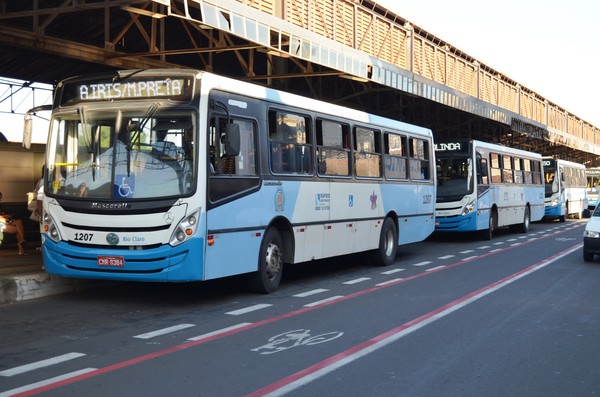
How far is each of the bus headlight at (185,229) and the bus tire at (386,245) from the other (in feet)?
21.2

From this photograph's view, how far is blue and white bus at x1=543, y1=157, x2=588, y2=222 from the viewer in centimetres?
3359

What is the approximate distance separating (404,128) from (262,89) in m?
6.15

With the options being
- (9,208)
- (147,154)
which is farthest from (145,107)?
(9,208)

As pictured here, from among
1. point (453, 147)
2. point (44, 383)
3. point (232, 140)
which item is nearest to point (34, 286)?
point (232, 140)

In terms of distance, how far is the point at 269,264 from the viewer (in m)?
10.6

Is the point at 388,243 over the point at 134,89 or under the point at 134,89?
under

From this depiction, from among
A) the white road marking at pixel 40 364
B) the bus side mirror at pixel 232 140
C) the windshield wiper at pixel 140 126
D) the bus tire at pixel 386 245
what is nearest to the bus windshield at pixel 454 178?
the bus tire at pixel 386 245

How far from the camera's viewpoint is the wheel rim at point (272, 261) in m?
10.5

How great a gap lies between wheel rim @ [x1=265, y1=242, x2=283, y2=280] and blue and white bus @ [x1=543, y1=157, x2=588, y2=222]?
2565cm

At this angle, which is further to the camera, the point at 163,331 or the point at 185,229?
the point at 185,229

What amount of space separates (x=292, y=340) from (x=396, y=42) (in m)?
17.6

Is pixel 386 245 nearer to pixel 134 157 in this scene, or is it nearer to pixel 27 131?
pixel 134 157

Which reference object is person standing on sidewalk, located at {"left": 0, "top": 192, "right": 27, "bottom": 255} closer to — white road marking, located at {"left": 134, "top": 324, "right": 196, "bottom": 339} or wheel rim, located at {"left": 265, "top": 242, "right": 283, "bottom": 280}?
wheel rim, located at {"left": 265, "top": 242, "right": 283, "bottom": 280}

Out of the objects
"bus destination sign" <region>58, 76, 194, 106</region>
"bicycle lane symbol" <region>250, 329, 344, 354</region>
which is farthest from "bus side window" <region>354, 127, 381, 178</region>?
"bicycle lane symbol" <region>250, 329, 344, 354</region>
